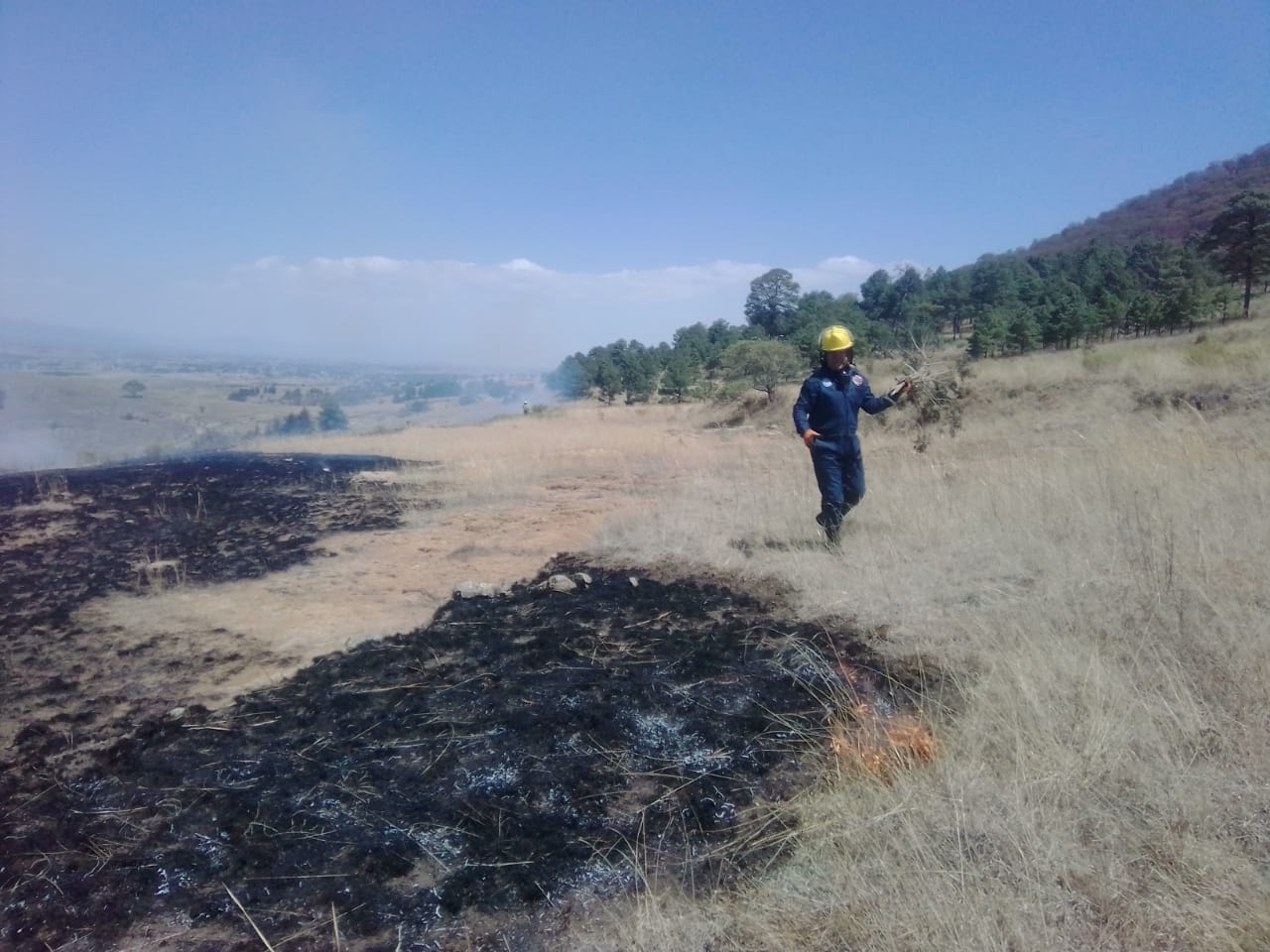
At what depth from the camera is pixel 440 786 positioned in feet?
10.2

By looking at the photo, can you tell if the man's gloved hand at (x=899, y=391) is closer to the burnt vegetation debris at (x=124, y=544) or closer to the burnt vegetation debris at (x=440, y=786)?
the burnt vegetation debris at (x=440, y=786)

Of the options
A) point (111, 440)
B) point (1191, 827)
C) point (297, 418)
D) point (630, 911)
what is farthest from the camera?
point (297, 418)

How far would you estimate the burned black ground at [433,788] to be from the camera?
8.04ft

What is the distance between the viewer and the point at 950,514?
6113 mm

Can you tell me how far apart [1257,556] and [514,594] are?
16.0ft

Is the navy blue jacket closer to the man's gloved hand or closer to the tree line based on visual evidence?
the man's gloved hand

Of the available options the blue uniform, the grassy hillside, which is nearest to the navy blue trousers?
the blue uniform

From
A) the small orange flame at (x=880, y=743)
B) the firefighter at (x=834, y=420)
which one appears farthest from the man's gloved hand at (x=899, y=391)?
the small orange flame at (x=880, y=743)

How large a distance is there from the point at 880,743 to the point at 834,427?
328 centimetres

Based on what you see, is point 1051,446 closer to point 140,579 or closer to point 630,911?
point 630,911

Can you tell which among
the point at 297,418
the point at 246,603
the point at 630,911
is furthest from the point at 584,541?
the point at 297,418

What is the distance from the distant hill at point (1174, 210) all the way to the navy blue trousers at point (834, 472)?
79.7 metres

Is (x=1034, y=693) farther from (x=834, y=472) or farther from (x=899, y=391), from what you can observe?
(x=899, y=391)

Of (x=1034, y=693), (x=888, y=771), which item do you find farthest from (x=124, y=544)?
(x=1034, y=693)
